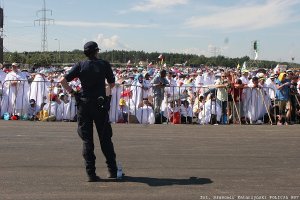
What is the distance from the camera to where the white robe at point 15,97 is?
1588 centimetres

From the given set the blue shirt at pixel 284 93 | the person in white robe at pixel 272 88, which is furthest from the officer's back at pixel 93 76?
the person in white robe at pixel 272 88

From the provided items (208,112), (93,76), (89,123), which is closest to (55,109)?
(208,112)

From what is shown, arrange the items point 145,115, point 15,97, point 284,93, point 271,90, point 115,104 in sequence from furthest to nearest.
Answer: point 271,90 → point 284,93 → point 15,97 → point 115,104 → point 145,115

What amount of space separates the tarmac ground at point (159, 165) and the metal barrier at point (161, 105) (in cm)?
297

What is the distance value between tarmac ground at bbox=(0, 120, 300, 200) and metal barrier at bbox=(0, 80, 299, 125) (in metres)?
2.97

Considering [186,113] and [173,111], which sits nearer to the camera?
[173,111]

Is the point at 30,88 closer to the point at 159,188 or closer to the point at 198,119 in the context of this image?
the point at 198,119

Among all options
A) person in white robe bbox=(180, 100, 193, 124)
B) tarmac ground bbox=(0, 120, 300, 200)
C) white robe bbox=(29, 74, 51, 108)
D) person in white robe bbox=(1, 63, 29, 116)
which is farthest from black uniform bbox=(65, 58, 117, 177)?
white robe bbox=(29, 74, 51, 108)

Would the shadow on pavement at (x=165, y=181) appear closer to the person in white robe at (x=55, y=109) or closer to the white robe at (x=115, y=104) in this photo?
the white robe at (x=115, y=104)

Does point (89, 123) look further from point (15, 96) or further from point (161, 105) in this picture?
point (15, 96)

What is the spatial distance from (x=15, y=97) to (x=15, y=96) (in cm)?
4

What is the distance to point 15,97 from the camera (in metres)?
16.0

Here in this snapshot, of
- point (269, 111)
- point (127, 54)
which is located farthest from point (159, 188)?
point (127, 54)

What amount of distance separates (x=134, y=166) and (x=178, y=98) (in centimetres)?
860
